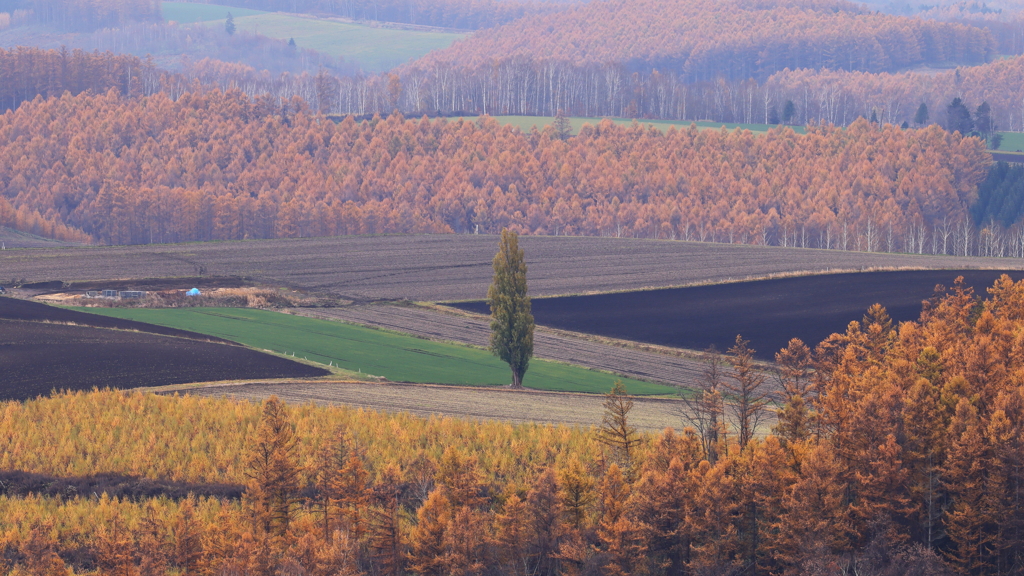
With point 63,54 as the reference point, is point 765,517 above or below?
below

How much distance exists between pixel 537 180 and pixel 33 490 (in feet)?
423

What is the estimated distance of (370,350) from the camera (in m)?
71.1

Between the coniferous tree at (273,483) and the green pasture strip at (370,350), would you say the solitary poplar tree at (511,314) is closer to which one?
the green pasture strip at (370,350)

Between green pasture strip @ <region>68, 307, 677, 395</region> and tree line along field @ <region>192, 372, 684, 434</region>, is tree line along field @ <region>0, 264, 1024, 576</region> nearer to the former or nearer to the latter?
tree line along field @ <region>192, 372, 684, 434</region>

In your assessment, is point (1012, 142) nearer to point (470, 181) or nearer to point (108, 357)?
point (470, 181)

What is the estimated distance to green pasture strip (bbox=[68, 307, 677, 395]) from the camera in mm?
64750

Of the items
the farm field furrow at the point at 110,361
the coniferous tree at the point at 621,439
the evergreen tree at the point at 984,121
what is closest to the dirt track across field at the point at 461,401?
the farm field furrow at the point at 110,361

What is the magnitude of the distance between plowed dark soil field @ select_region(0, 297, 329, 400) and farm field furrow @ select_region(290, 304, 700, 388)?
52.3 feet

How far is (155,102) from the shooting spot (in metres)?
175

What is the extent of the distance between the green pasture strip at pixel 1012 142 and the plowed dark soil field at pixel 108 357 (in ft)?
514

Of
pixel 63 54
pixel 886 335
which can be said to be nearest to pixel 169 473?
pixel 886 335

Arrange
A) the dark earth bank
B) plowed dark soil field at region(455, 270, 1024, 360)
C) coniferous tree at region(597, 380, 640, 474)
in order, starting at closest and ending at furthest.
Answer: coniferous tree at region(597, 380, 640, 474) < the dark earth bank < plowed dark soil field at region(455, 270, 1024, 360)

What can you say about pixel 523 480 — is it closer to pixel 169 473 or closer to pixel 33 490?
pixel 169 473

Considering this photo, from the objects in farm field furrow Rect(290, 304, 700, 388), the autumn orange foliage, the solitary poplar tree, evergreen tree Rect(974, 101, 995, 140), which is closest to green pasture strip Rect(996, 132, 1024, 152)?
evergreen tree Rect(974, 101, 995, 140)
